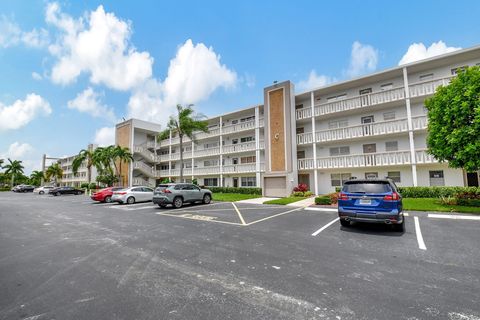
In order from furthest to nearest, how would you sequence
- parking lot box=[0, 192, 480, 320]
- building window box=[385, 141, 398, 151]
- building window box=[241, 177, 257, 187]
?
1. building window box=[241, 177, 257, 187]
2. building window box=[385, 141, 398, 151]
3. parking lot box=[0, 192, 480, 320]

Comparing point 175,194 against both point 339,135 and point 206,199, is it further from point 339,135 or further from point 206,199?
point 339,135

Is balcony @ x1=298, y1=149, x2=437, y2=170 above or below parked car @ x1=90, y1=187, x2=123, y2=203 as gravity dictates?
above

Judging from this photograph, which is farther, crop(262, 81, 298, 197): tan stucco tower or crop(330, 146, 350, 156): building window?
crop(262, 81, 298, 197): tan stucco tower

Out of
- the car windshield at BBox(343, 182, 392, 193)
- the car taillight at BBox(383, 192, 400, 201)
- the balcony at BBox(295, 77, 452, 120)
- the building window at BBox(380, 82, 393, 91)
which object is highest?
the building window at BBox(380, 82, 393, 91)

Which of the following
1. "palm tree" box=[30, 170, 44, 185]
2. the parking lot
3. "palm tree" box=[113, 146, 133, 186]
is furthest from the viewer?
"palm tree" box=[30, 170, 44, 185]

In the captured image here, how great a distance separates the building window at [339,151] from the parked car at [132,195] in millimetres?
18048

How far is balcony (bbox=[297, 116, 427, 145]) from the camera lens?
17794mm

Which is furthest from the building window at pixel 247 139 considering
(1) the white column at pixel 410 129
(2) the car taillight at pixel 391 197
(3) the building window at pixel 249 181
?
(2) the car taillight at pixel 391 197

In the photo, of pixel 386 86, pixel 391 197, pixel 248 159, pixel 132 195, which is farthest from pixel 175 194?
pixel 386 86

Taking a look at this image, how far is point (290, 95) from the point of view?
23.0 m

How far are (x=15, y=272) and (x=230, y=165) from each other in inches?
945

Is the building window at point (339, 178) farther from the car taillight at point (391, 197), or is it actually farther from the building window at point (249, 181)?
the car taillight at point (391, 197)

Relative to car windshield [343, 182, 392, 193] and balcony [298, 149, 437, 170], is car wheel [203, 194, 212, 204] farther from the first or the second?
car windshield [343, 182, 392, 193]

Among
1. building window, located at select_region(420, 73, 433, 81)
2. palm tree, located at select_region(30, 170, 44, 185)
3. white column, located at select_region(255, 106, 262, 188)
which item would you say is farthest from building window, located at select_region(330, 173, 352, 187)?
palm tree, located at select_region(30, 170, 44, 185)
